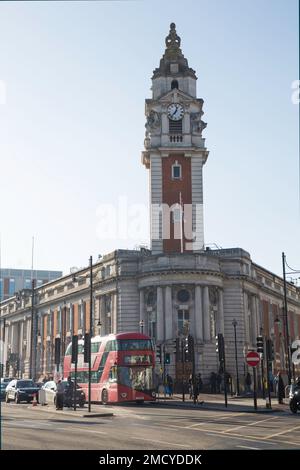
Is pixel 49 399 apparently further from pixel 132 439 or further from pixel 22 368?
pixel 22 368

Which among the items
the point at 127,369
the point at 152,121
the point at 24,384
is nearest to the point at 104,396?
the point at 127,369

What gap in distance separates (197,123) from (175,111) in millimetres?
2655

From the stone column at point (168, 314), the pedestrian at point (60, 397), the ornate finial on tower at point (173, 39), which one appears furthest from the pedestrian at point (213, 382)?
the ornate finial on tower at point (173, 39)

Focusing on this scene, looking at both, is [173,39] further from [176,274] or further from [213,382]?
[213,382]

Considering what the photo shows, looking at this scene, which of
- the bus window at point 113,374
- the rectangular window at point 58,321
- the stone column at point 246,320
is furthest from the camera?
the rectangular window at point 58,321

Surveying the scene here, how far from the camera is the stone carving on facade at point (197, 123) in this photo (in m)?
65.7

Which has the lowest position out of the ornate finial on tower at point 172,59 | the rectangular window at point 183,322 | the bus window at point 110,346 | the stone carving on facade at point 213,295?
the bus window at point 110,346

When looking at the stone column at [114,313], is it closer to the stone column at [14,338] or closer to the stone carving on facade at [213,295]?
the stone carving on facade at [213,295]

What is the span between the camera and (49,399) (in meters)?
40.7

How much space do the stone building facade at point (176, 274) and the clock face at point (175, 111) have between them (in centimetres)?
11

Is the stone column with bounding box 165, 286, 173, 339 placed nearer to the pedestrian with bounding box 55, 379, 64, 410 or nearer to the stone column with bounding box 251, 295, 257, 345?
the stone column with bounding box 251, 295, 257, 345
